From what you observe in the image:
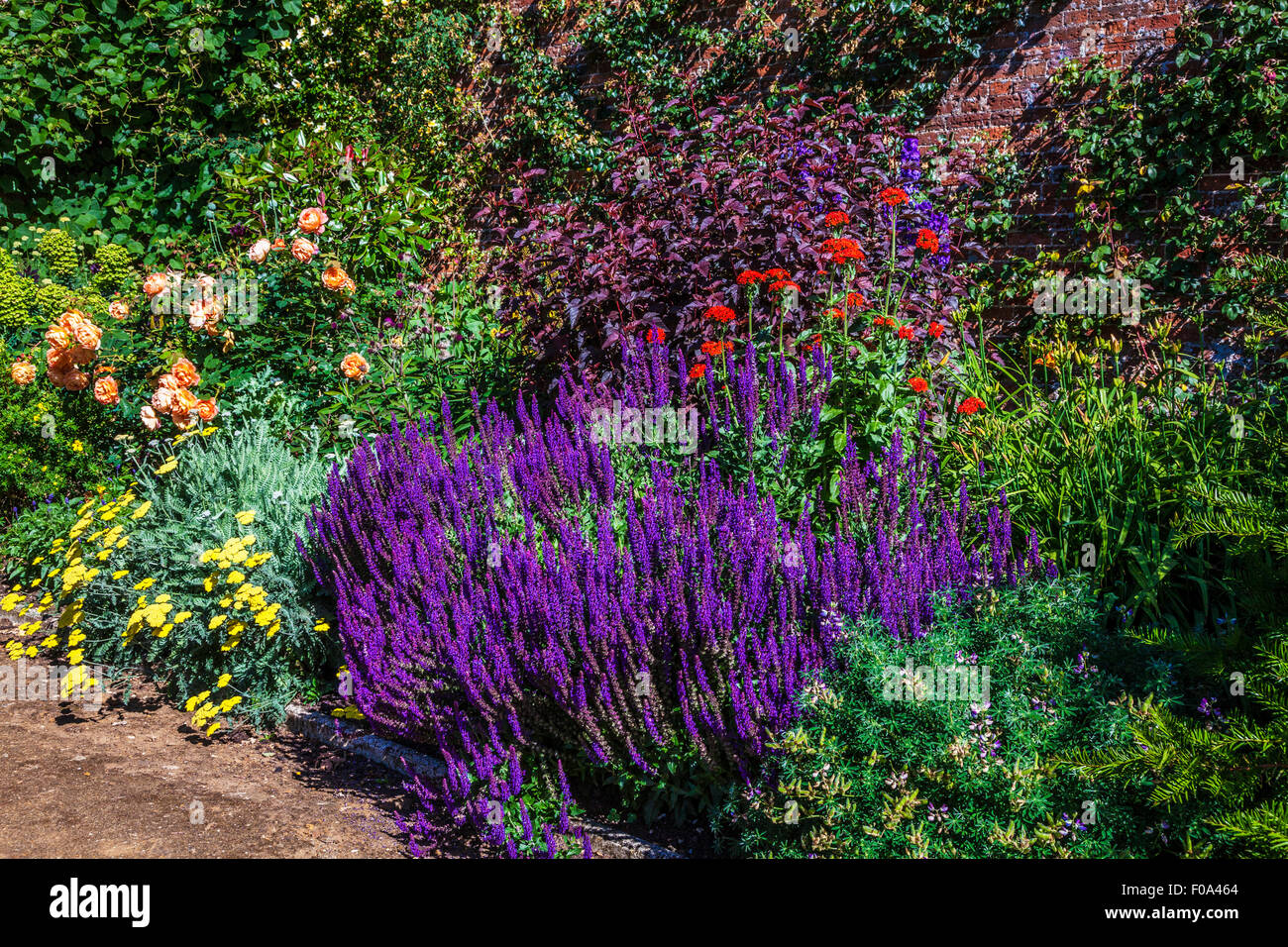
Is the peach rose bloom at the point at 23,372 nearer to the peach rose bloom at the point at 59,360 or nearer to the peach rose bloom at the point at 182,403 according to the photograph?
the peach rose bloom at the point at 59,360

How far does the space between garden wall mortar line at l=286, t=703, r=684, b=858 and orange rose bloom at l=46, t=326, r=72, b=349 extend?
222 cm

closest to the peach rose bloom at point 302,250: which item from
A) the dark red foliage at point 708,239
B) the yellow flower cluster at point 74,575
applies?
the dark red foliage at point 708,239

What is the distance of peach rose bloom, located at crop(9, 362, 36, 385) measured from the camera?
5148 mm

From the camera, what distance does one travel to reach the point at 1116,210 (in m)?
5.93

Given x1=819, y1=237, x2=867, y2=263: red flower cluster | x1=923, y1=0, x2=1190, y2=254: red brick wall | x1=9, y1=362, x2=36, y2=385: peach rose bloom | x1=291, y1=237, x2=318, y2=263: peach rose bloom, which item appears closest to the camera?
x1=819, y1=237, x2=867, y2=263: red flower cluster

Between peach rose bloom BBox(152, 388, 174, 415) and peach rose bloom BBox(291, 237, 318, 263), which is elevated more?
peach rose bloom BBox(291, 237, 318, 263)

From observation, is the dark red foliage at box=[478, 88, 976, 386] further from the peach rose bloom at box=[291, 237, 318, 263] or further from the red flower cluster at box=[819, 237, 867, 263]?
the peach rose bloom at box=[291, 237, 318, 263]

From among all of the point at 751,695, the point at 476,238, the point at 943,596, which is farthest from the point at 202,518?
the point at 476,238

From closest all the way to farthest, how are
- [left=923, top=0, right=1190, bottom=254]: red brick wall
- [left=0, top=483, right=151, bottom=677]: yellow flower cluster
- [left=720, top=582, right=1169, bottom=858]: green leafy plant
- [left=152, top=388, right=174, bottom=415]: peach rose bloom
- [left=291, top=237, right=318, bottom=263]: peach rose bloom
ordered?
[left=720, top=582, right=1169, bottom=858]: green leafy plant < [left=0, top=483, right=151, bottom=677]: yellow flower cluster < [left=152, top=388, right=174, bottom=415]: peach rose bloom < [left=291, top=237, right=318, bottom=263]: peach rose bloom < [left=923, top=0, right=1190, bottom=254]: red brick wall

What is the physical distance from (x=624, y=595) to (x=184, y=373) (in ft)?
9.30

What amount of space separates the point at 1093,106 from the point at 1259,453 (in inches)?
134

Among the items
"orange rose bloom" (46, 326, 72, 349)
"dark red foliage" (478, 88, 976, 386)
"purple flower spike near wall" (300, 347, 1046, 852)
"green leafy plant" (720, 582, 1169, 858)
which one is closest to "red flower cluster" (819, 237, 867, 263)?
"dark red foliage" (478, 88, 976, 386)

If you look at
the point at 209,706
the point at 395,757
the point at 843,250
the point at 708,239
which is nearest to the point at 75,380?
the point at 209,706

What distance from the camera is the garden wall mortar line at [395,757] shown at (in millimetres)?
2830
